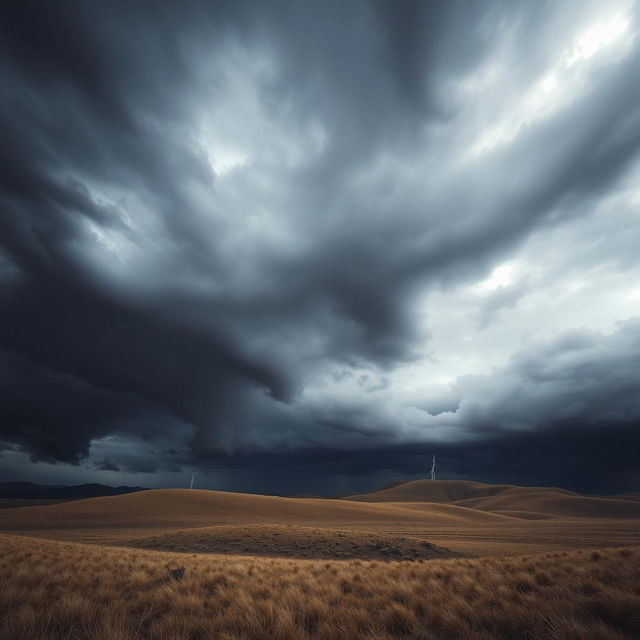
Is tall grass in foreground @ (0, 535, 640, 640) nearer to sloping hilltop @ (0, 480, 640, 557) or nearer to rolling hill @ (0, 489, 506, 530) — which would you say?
sloping hilltop @ (0, 480, 640, 557)

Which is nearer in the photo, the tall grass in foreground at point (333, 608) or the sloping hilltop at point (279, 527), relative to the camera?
the tall grass in foreground at point (333, 608)

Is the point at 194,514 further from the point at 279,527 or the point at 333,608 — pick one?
the point at 333,608

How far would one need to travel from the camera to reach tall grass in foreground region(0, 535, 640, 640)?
16.6 ft

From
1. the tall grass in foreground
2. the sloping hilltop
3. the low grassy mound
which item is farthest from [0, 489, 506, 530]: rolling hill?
the tall grass in foreground

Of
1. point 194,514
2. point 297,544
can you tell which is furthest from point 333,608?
point 194,514

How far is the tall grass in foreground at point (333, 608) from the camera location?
5074 millimetres

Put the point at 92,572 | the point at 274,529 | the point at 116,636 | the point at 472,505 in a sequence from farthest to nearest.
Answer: the point at 472,505 < the point at 274,529 < the point at 92,572 < the point at 116,636

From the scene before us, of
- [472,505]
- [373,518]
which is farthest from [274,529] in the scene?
[472,505]

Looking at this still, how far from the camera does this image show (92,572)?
10.6 m

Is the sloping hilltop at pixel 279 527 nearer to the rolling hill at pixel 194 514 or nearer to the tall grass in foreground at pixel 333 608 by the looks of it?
the rolling hill at pixel 194 514

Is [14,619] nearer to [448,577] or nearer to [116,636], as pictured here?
[116,636]

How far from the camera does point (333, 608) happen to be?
620cm

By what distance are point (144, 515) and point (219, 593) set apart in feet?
273

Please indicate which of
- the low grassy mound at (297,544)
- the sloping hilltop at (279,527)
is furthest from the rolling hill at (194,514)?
the low grassy mound at (297,544)
